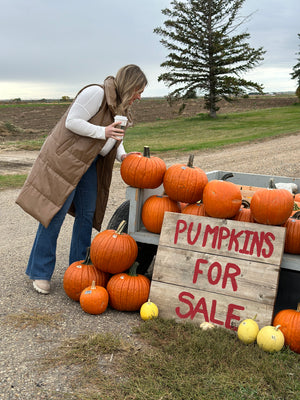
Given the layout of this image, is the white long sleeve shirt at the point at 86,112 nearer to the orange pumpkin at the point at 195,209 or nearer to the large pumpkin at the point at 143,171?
the large pumpkin at the point at 143,171

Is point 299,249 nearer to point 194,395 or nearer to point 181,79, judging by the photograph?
point 194,395

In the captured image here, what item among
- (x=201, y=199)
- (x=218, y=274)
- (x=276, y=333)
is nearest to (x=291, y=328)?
(x=276, y=333)

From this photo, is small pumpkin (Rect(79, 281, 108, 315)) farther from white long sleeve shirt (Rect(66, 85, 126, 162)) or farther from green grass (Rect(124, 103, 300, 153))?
green grass (Rect(124, 103, 300, 153))

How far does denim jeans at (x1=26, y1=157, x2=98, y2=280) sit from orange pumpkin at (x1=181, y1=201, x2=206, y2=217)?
3.05ft

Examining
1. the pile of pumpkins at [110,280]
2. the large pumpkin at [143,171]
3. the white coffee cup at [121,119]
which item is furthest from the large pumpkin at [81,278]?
the white coffee cup at [121,119]

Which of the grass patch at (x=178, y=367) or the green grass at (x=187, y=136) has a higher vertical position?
the green grass at (x=187, y=136)

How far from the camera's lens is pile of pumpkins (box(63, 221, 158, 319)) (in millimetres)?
3596

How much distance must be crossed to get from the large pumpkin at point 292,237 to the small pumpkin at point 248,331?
695 millimetres

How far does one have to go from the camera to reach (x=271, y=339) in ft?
9.98

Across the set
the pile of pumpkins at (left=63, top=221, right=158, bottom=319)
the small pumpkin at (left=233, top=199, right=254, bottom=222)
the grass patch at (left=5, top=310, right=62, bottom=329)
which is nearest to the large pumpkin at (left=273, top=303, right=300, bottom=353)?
the small pumpkin at (left=233, top=199, right=254, bottom=222)

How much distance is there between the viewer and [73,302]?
12.8ft

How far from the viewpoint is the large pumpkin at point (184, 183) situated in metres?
3.77

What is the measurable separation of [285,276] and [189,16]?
3175cm

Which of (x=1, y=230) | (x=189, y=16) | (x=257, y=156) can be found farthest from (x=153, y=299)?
(x=189, y=16)
